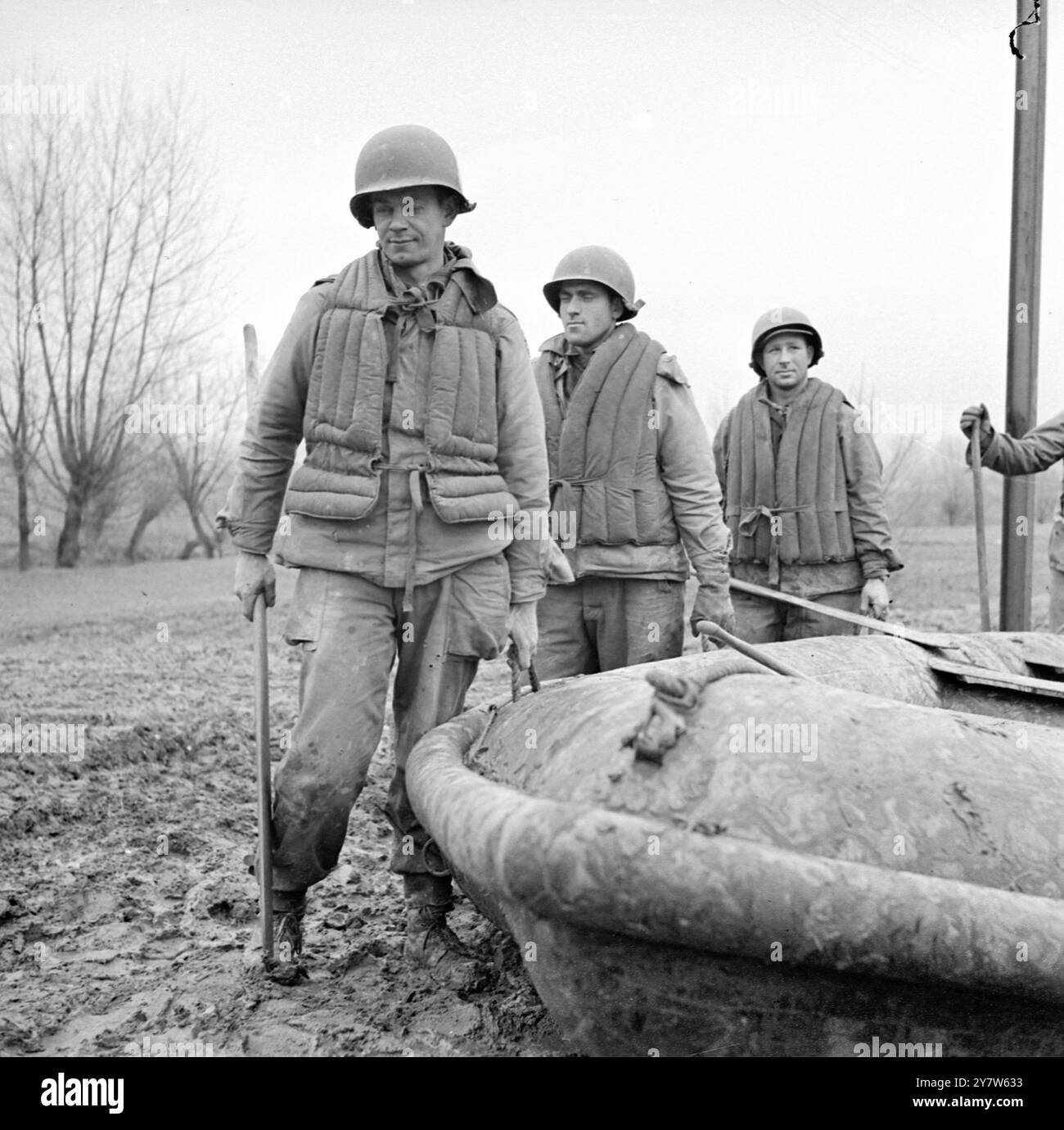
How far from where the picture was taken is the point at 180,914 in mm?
3469

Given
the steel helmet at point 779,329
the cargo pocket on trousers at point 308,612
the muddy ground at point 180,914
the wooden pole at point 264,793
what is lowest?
the muddy ground at point 180,914

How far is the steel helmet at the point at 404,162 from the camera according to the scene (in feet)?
10.0

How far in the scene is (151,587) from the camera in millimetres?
11969

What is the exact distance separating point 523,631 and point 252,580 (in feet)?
2.55

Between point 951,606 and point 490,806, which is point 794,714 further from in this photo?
point 951,606

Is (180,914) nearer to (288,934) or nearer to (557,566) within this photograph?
(288,934)

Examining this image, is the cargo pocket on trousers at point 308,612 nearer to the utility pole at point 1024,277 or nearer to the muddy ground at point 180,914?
the muddy ground at point 180,914

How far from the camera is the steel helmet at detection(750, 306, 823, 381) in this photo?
5129 mm

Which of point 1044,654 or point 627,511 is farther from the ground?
point 627,511

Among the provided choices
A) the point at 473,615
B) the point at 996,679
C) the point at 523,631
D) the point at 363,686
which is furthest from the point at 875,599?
the point at 363,686

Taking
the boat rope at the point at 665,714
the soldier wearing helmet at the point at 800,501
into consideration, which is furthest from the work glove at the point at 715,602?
the boat rope at the point at 665,714

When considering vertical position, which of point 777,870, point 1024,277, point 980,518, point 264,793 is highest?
point 1024,277

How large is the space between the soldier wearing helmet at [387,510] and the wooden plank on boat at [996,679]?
133 cm
